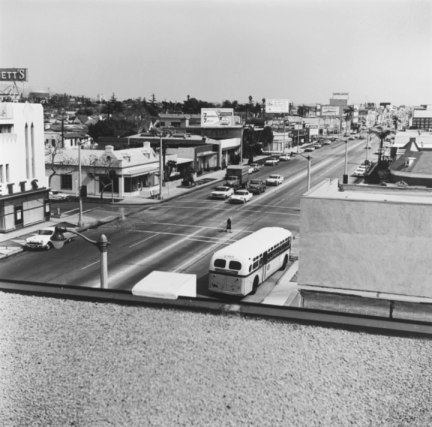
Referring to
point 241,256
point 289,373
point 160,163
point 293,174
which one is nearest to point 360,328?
point 289,373

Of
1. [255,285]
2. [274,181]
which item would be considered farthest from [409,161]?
[274,181]

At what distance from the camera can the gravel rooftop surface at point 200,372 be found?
417 inches

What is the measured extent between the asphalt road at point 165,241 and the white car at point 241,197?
0.87 m

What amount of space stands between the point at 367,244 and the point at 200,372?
14.0 m

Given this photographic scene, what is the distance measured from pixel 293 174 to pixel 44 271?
185ft

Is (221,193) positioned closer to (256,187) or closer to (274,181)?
(256,187)

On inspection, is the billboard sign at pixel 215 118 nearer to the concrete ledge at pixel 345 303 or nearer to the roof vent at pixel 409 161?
the roof vent at pixel 409 161

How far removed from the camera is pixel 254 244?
28.3 m

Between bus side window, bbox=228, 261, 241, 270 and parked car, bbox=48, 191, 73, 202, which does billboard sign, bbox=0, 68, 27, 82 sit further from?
bus side window, bbox=228, 261, 241, 270

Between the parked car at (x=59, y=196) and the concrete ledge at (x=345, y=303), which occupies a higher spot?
the concrete ledge at (x=345, y=303)

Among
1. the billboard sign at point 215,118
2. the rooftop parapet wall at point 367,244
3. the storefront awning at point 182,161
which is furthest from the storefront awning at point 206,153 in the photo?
the rooftop parapet wall at point 367,244

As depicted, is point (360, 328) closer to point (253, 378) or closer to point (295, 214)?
point (253, 378)

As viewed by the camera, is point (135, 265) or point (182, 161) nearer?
point (135, 265)

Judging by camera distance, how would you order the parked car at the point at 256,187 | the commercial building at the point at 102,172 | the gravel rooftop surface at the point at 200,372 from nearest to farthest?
the gravel rooftop surface at the point at 200,372, the commercial building at the point at 102,172, the parked car at the point at 256,187
